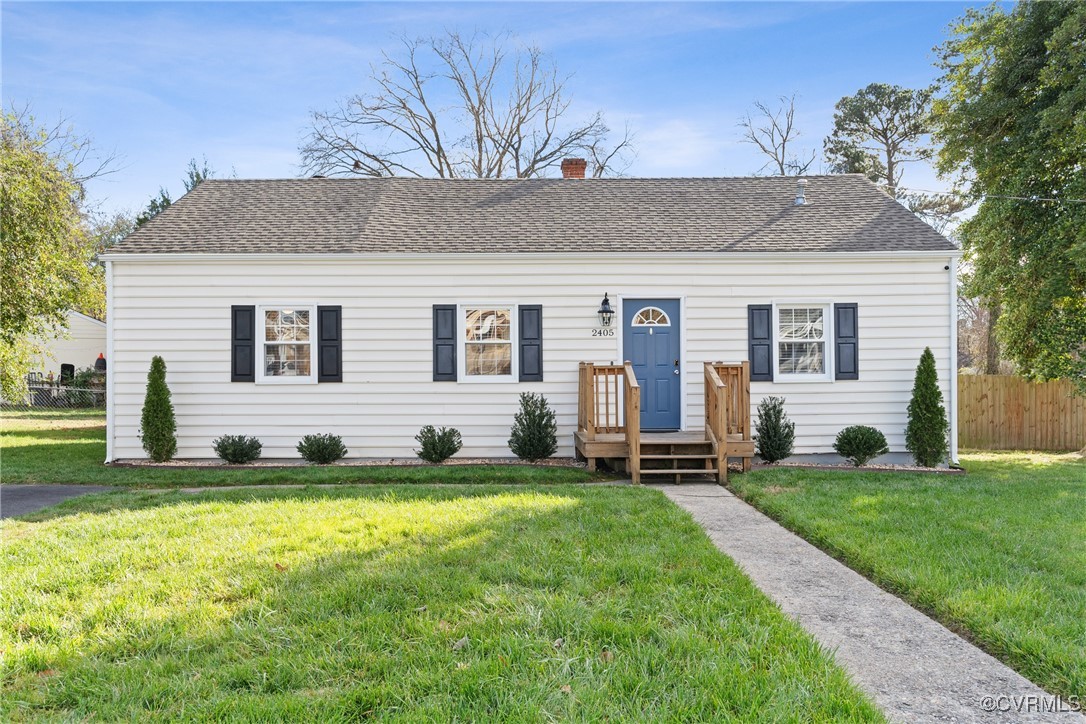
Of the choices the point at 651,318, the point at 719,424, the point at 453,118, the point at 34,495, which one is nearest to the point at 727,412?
the point at 719,424

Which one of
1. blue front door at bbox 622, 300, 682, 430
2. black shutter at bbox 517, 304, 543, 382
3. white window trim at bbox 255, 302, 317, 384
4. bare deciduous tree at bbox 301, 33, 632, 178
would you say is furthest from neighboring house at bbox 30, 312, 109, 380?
blue front door at bbox 622, 300, 682, 430

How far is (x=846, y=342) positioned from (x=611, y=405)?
3.84m

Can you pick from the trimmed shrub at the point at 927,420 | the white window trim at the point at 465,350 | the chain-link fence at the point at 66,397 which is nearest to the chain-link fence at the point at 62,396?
the chain-link fence at the point at 66,397

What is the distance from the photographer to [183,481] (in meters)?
8.67

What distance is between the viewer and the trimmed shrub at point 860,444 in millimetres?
9688

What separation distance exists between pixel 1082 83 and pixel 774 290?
5.39 meters

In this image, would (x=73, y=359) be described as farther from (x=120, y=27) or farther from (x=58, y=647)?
(x=58, y=647)

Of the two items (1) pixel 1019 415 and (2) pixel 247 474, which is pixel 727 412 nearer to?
(2) pixel 247 474

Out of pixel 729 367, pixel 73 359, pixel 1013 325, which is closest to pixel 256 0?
pixel 729 367

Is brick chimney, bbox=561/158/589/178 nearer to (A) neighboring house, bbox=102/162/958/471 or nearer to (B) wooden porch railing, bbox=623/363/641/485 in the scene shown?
(A) neighboring house, bbox=102/162/958/471

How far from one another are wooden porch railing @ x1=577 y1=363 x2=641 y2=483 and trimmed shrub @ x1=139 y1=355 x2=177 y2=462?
6162mm

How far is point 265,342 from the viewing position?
34.1 feet

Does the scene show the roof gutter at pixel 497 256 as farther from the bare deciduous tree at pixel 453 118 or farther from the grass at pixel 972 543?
the bare deciduous tree at pixel 453 118

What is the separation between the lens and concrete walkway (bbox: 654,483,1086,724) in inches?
106
